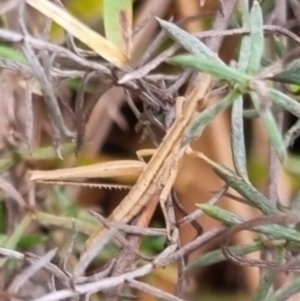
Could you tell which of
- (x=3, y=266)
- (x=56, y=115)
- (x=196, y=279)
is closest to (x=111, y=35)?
(x=56, y=115)

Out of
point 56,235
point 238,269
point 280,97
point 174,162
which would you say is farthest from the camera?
point 238,269

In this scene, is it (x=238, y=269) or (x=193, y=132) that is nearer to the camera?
(x=193, y=132)

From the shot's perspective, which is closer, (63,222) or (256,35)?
(256,35)

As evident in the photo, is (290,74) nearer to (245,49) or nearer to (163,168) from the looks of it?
(245,49)

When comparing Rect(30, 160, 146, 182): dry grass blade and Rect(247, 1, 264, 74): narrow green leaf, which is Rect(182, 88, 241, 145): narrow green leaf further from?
Rect(30, 160, 146, 182): dry grass blade

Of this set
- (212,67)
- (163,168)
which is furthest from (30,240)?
(212,67)

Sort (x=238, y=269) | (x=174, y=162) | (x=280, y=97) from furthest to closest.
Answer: (x=238, y=269) → (x=174, y=162) → (x=280, y=97)

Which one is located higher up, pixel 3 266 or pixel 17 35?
pixel 17 35

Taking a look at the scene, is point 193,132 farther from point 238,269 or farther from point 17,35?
point 238,269
